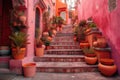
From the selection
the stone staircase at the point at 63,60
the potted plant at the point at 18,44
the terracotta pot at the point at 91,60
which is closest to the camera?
the potted plant at the point at 18,44

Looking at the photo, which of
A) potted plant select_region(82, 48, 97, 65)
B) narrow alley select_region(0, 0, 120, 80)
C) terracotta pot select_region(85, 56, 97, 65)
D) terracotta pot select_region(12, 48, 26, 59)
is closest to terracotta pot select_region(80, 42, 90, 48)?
narrow alley select_region(0, 0, 120, 80)

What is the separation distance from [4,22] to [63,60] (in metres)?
2.80

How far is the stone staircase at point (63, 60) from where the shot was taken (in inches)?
162

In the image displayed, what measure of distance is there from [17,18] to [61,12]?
1186cm

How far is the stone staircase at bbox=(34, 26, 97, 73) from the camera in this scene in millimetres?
4109

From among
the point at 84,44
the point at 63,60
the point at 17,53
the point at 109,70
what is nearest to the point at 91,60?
the point at 109,70

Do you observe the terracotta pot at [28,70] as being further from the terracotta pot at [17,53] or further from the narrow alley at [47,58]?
the terracotta pot at [17,53]

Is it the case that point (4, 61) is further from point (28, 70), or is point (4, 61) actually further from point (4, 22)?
point (4, 22)

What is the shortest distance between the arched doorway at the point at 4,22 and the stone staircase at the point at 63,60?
56.2 inches

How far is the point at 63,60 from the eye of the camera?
4891mm

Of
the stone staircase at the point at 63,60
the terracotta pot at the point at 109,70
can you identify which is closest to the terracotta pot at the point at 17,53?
the stone staircase at the point at 63,60

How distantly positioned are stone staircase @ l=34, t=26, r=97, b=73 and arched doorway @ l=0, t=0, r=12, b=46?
1427mm

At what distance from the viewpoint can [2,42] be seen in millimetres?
4730

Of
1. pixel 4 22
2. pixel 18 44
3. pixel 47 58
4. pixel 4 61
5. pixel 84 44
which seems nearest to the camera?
pixel 18 44
